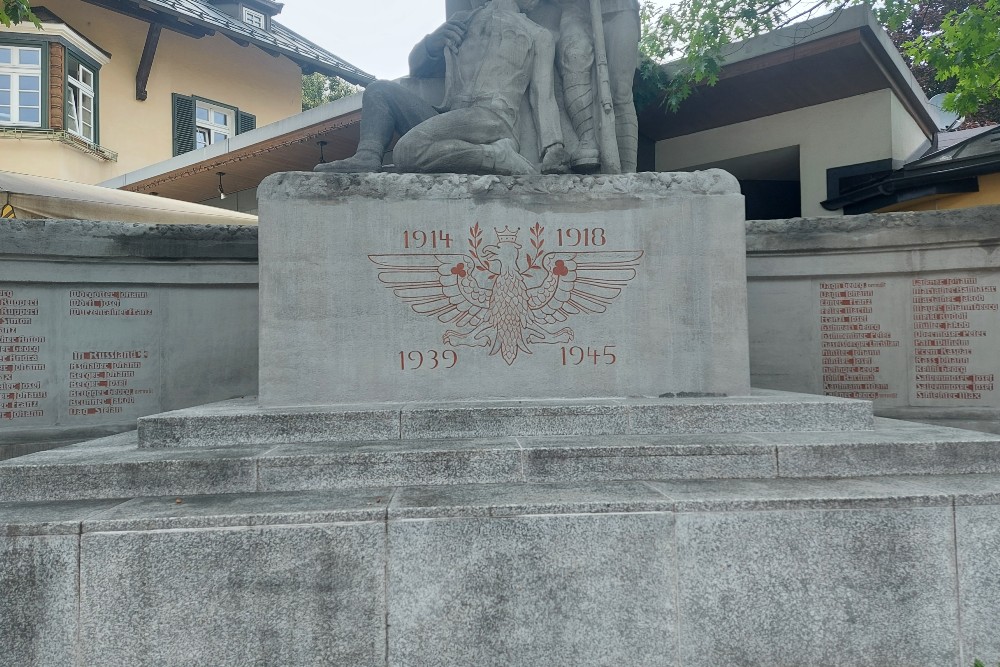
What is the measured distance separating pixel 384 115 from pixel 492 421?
2.83m

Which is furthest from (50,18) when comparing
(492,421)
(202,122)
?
(492,421)

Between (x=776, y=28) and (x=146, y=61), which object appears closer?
(x=776, y=28)

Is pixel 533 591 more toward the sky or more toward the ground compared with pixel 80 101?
more toward the ground

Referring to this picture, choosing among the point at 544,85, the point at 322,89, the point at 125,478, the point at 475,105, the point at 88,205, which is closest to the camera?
the point at 125,478

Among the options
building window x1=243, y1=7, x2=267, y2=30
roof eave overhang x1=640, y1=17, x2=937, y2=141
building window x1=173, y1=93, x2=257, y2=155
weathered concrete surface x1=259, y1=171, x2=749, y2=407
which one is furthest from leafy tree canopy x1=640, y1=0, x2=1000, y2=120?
building window x1=243, y1=7, x2=267, y2=30

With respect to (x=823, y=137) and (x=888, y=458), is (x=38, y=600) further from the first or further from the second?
(x=823, y=137)

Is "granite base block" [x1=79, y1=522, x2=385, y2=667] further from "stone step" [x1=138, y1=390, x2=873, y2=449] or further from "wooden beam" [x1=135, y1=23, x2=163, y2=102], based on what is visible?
"wooden beam" [x1=135, y1=23, x2=163, y2=102]

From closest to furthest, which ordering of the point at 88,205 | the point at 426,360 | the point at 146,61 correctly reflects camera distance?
1. the point at 426,360
2. the point at 88,205
3. the point at 146,61

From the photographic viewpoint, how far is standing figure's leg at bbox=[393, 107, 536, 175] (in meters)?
4.65

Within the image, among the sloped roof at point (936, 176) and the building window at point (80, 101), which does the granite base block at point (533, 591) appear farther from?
the building window at point (80, 101)

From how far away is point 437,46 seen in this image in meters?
5.35

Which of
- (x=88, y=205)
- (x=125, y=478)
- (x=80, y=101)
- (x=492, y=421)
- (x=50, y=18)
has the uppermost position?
(x=50, y=18)

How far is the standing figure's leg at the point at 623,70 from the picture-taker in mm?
5414

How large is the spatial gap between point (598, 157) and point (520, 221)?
3.81ft
